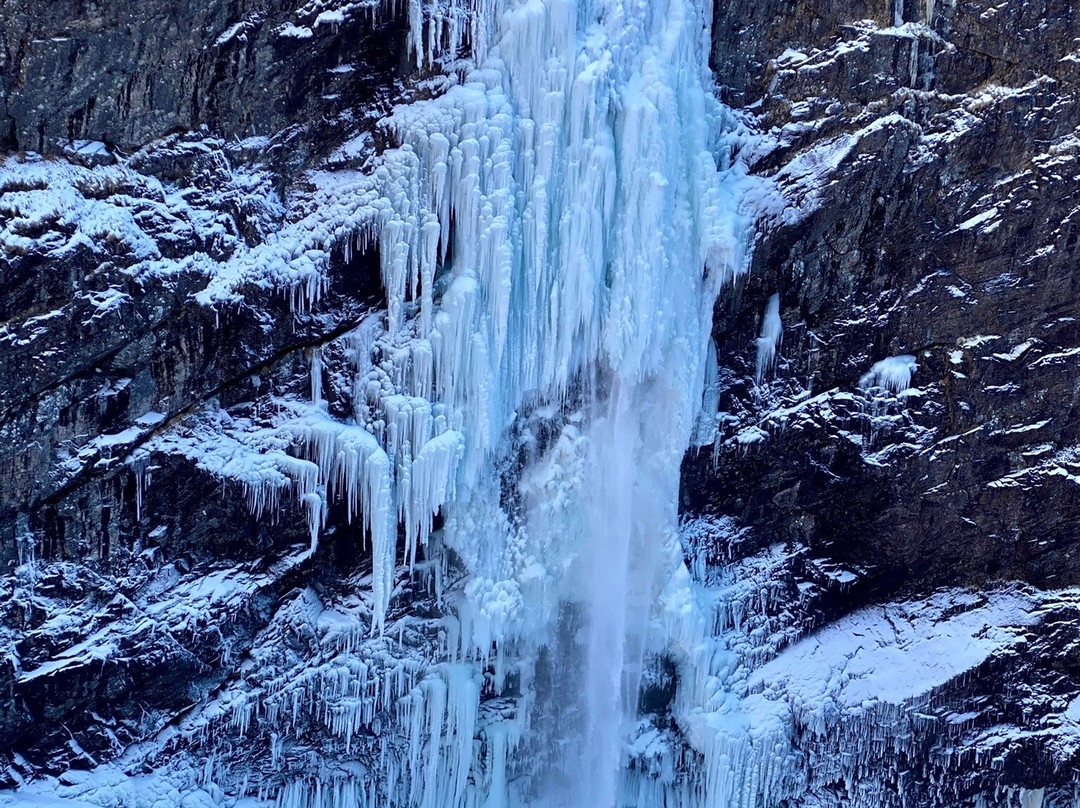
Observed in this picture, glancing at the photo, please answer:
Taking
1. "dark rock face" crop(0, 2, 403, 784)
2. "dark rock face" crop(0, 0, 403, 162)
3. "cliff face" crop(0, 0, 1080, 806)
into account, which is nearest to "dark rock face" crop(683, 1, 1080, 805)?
"cliff face" crop(0, 0, 1080, 806)

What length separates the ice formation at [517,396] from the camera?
33.6 feet

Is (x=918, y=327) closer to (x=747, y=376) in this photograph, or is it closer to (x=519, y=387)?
(x=747, y=376)

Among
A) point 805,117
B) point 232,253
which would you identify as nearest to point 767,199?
point 805,117

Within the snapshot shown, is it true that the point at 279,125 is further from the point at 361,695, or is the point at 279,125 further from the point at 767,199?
the point at 361,695

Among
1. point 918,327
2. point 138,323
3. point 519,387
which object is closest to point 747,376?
point 918,327

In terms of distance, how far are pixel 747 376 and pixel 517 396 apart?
2.50 metres

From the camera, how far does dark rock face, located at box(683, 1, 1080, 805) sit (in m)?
11.0

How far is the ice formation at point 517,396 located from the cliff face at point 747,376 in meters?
0.26

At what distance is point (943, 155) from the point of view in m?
11.1

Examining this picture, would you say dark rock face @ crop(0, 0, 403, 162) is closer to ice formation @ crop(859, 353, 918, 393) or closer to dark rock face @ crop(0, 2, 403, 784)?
dark rock face @ crop(0, 2, 403, 784)

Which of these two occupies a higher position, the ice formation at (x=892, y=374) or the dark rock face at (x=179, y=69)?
the dark rock face at (x=179, y=69)

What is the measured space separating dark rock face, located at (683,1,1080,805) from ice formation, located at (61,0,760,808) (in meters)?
0.50

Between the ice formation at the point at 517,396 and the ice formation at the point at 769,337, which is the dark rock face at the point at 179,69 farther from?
the ice formation at the point at 769,337

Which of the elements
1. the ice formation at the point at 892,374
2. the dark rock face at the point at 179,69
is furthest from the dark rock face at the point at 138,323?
the ice formation at the point at 892,374
